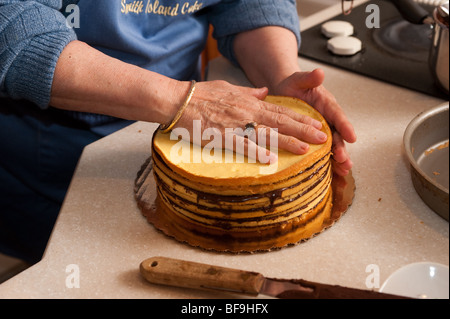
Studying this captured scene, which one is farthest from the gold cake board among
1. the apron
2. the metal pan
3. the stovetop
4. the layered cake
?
the stovetop

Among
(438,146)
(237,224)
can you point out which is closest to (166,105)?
(237,224)

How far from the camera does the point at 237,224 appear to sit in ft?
2.52

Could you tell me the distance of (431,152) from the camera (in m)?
0.95

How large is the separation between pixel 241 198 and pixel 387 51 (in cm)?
70

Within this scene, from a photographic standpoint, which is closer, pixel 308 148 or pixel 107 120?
pixel 308 148

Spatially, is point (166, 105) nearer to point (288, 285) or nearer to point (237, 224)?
point (237, 224)

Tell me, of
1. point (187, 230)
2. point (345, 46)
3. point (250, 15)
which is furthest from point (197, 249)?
point (345, 46)

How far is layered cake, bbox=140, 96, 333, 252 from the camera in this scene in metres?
0.73

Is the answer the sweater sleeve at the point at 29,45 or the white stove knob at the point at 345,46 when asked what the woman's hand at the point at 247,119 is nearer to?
the sweater sleeve at the point at 29,45

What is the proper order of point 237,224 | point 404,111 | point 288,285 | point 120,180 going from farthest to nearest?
point 404,111
point 120,180
point 237,224
point 288,285

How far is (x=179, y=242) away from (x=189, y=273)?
4.0 inches

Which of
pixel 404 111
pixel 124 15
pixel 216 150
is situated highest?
pixel 124 15

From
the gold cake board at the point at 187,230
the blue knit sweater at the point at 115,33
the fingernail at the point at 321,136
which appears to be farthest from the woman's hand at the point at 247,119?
the blue knit sweater at the point at 115,33

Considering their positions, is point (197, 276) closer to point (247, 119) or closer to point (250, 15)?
point (247, 119)
